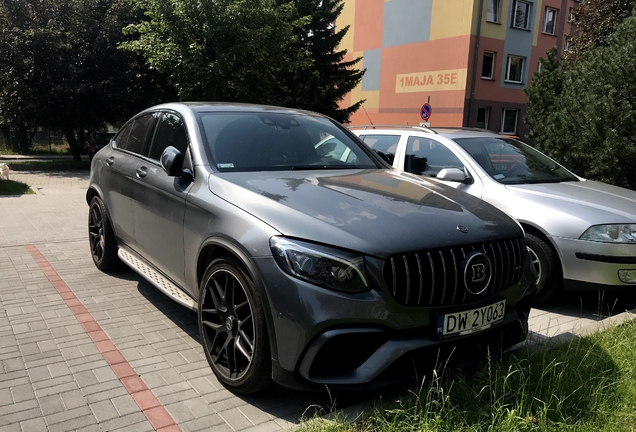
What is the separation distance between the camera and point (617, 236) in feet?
14.9

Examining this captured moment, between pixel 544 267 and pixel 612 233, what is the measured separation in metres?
0.63

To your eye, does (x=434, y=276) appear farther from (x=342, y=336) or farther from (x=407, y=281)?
(x=342, y=336)

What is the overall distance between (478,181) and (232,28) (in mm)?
13788

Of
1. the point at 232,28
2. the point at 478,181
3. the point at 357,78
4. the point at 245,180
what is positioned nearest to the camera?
the point at 245,180

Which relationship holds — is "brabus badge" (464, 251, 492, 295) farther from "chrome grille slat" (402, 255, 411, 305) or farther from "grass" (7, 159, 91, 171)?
"grass" (7, 159, 91, 171)

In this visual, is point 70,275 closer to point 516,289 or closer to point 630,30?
point 516,289

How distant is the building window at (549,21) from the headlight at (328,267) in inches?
1279

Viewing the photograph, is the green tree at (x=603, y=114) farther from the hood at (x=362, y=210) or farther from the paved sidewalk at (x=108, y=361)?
the hood at (x=362, y=210)

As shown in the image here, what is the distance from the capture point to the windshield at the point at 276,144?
3779 mm

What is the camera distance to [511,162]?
5.85 meters

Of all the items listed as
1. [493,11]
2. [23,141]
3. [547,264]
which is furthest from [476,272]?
[23,141]

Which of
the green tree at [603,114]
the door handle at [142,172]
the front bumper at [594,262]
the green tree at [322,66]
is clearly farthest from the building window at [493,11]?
the door handle at [142,172]

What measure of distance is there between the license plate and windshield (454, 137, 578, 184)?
2.68 m

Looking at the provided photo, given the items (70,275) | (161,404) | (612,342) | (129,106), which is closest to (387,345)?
(161,404)
